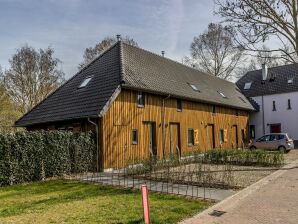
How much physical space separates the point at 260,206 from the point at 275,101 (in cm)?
3436

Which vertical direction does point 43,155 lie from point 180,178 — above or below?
above

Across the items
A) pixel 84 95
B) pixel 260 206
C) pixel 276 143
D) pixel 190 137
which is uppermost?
pixel 84 95

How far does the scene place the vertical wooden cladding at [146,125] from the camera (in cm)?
1817

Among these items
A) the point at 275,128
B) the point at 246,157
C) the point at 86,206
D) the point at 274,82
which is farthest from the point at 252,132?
the point at 86,206

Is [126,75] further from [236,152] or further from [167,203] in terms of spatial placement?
[167,203]

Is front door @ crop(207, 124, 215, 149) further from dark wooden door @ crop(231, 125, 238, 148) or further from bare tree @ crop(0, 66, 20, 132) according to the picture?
bare tree @ crop(0, 66, 20, 132)

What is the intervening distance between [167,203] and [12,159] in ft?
24.1

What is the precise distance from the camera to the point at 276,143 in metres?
29.5

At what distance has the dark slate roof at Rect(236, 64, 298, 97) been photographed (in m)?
40.8

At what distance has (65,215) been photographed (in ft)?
27.7

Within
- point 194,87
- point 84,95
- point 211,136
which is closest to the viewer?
point 84,95

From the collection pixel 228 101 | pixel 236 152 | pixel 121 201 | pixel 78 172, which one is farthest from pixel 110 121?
pixel 228 101

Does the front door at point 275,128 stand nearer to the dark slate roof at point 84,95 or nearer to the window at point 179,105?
the window at point 179,105

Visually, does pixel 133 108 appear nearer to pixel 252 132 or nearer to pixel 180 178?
pixel 180 178
